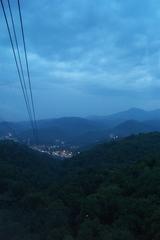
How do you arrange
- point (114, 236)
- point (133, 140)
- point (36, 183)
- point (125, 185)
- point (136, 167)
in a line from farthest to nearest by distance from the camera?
point (133, 140) < point (36, 183) < point (136, 167) < point (125, 185) < point (114, 236)

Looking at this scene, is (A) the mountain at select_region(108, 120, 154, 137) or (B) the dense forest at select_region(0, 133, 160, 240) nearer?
(B) the dense forest at select_region(0, 133, 160, 240)

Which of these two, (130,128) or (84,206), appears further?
(130,128)

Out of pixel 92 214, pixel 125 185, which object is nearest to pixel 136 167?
pixel 125 185

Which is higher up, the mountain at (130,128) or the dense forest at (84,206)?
the mountain at (130,128)

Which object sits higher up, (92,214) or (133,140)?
(133,140)

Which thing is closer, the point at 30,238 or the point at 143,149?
the point at 30,238

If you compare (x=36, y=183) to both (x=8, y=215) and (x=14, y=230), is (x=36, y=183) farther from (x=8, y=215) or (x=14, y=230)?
(x=14, y=230)

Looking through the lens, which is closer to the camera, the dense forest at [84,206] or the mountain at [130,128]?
the dense forest at [84,206]

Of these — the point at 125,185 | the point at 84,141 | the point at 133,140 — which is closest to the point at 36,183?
the point at 125,185

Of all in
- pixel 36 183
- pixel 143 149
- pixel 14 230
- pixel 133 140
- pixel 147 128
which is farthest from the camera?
pixel 147 128

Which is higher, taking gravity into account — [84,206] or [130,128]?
[130,128]

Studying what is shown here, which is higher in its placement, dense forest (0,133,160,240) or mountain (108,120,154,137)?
mountain (108,120,154,137)
